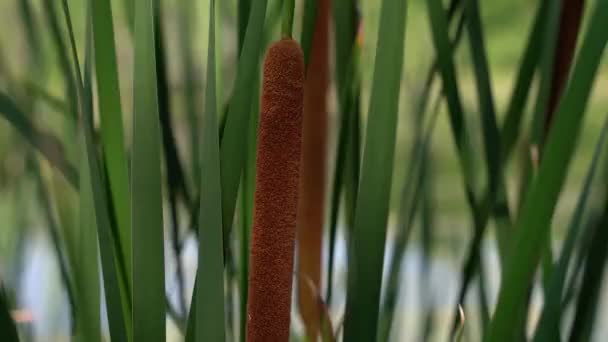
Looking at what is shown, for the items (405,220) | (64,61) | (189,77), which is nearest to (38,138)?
(64,61)

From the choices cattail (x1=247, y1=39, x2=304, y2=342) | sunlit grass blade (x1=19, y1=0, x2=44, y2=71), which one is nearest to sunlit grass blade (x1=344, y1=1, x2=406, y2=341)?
cattail (x1=247, y1=39, x2=304, y2=342)

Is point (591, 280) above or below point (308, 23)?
below

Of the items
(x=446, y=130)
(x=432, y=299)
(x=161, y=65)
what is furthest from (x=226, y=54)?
(x=446, y=130)

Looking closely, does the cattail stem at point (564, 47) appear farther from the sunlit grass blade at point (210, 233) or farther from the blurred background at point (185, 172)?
the sunlit grass blade at point (210, 233)

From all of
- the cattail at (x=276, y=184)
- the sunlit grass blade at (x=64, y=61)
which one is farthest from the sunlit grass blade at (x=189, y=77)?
the cattail at (x=276, y=184)

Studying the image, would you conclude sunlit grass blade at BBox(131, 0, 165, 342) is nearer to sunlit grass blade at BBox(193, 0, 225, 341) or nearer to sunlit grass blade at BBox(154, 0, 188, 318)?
sunlit grass blade at BBox(193, 0, 225, 341)

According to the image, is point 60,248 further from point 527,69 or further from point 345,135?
point 527,69

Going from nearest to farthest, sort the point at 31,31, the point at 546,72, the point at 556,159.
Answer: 1. the point at 556,159
2. the point at 546,72
3. the point at 31,31
